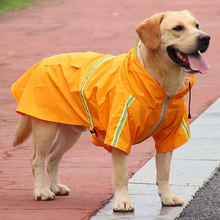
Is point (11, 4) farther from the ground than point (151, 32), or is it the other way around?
point (151, 32)

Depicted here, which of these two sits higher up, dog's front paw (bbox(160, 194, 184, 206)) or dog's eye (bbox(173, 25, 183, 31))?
dog's eye (bbox(173, 25, 183, 31))

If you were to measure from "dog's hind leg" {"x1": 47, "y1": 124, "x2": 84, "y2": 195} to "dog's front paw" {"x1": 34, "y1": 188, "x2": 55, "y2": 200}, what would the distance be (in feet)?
0.52

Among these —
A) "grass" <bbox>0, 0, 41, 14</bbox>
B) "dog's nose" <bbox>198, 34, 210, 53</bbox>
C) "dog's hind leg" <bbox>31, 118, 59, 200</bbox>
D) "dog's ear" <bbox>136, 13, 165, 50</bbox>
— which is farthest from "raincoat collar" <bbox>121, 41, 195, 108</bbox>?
"grass" <bbox>0, 0, 41, 14</bbox>

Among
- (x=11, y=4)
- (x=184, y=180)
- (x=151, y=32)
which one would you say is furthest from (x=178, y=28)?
(x=11, y=4)

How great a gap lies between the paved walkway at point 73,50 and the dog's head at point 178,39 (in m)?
1.43

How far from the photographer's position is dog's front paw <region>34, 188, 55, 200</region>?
175 inches

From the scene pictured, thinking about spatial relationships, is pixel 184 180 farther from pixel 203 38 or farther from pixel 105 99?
pixel 203 38

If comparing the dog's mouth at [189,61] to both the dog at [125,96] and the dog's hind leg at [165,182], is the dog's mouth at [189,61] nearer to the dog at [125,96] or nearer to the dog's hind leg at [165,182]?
the dog at [125,96]

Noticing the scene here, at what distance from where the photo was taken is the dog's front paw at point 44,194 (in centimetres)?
444

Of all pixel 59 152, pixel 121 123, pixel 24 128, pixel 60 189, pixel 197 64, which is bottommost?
pixel 60 189

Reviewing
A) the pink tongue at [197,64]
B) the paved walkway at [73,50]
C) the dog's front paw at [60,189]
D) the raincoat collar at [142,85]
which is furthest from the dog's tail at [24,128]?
the pink tongue at [197,64]

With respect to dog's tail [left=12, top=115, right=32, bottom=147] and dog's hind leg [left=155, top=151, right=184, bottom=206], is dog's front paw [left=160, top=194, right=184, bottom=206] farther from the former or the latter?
dog's tail [left=12, top=115, right=32, bottom=147]

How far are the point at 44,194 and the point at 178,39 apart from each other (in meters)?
1.88

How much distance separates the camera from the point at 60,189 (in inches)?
183
